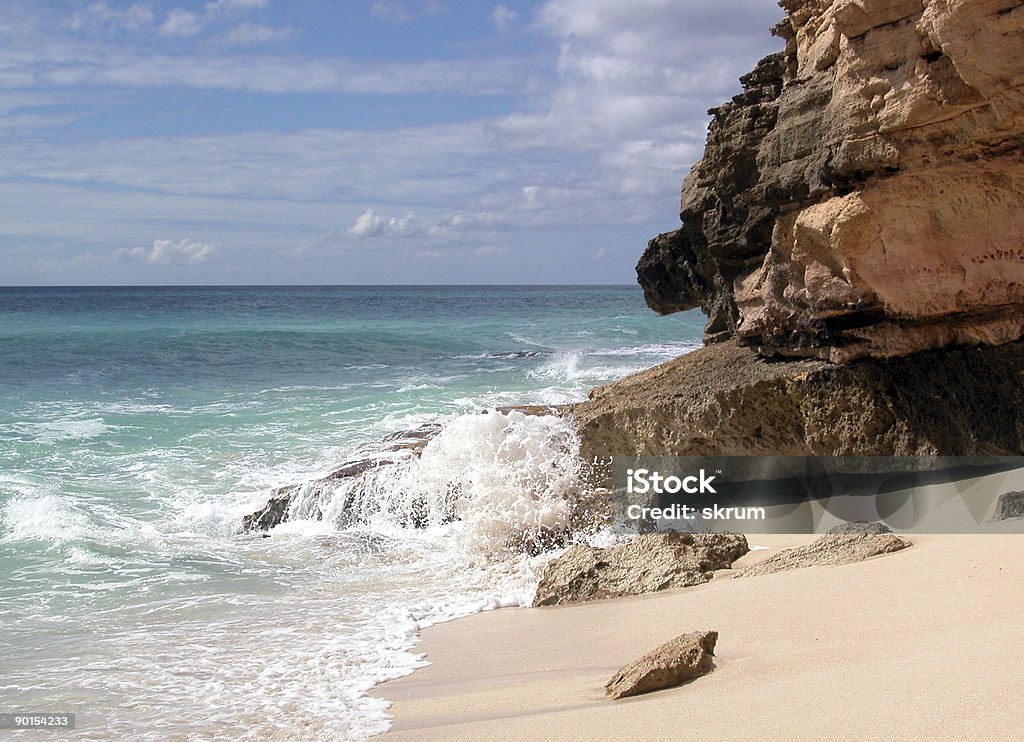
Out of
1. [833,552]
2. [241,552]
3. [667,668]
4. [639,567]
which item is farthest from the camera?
[241,552]

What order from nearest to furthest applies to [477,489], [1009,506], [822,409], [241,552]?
1. [1009,506]
2. [822,409]
3. [477,489]
4. [241,552]

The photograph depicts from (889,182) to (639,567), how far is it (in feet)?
8.30

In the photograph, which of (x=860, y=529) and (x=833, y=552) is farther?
(x=860, y=529)

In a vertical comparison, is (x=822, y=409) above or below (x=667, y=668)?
above

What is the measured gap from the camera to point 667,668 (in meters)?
3.35

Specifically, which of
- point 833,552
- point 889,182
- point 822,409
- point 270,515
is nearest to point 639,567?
point 833,552

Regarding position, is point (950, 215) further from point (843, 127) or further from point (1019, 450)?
point (1019, 450)

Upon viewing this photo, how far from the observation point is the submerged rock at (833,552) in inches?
181

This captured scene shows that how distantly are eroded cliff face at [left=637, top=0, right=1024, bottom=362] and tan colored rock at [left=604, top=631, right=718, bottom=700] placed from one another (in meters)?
2.87

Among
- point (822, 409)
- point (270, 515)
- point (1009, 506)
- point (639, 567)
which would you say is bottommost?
point (270, 515)

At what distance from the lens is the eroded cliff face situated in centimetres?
476

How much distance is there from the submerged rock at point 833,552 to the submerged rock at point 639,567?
0.96 feet

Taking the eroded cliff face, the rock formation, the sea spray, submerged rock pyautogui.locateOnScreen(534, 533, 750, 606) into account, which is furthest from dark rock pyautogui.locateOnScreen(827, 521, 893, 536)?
the sea spray

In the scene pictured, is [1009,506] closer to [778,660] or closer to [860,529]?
[860,529]
